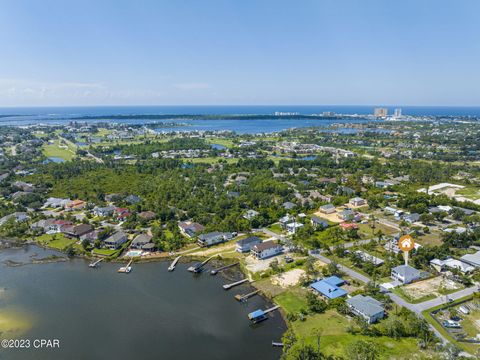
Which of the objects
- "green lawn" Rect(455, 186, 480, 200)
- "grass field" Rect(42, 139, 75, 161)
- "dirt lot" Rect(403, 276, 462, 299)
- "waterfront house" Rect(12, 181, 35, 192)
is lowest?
"dirt lot" Rect(403, 276, 462, 299)

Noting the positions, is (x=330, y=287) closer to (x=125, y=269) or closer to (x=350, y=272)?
(x=350, y=272)

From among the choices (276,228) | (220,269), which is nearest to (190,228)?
(220,269)

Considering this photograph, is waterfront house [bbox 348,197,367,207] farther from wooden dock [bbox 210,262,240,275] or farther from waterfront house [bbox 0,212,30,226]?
waterfront house [bbox 0,212,30,226]

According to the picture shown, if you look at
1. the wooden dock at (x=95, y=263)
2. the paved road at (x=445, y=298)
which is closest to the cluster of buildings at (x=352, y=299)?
the paved road at (x=445, y=298)

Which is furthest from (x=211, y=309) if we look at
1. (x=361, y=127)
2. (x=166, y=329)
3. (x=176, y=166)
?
(x=361, y=127)

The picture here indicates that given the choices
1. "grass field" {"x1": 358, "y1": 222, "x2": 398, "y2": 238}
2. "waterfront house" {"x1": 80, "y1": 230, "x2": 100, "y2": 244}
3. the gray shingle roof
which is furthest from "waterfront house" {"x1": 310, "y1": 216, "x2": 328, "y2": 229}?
"waterfront house" {"x1": 80, "y1": 230, "x2": 100, "y2": 244}

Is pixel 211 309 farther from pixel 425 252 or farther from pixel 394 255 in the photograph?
pixel 425 252
